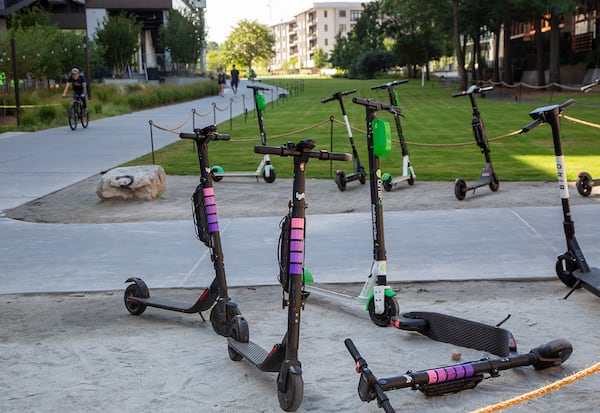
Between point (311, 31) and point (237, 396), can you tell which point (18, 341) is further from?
point (311, 31)

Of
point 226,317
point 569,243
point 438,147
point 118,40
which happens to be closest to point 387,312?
point 226,317

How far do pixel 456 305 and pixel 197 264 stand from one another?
2.71 metres

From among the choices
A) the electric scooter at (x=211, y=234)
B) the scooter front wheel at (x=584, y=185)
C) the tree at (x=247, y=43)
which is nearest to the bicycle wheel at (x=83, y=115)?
the scooter front wheel at (x=584, y=185)

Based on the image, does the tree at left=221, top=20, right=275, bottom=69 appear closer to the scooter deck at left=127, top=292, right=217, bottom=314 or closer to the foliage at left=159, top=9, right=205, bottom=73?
the foliage at left=159, top=9, right=205, bottom=73

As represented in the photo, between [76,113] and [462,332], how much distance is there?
21.4 metres

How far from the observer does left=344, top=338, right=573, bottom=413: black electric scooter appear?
3988mm

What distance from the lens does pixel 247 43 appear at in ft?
498

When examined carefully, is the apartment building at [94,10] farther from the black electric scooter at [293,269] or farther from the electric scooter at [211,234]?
the black electric scooter at [293,269]

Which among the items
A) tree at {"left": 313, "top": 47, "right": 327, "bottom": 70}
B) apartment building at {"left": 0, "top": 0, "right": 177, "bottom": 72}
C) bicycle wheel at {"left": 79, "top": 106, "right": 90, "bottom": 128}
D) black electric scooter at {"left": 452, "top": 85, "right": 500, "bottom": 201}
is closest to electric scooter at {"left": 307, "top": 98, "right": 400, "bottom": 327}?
black electric scooter at {"left": 452, "top": 85, "right": 500, "bottom": 201}

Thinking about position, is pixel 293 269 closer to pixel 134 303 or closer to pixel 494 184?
pixel 134 303

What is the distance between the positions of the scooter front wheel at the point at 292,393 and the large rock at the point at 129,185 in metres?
7.05

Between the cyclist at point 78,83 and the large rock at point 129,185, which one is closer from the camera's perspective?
the large rock at point 129,185

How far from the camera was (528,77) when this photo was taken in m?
56.6

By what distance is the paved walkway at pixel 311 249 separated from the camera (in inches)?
271
